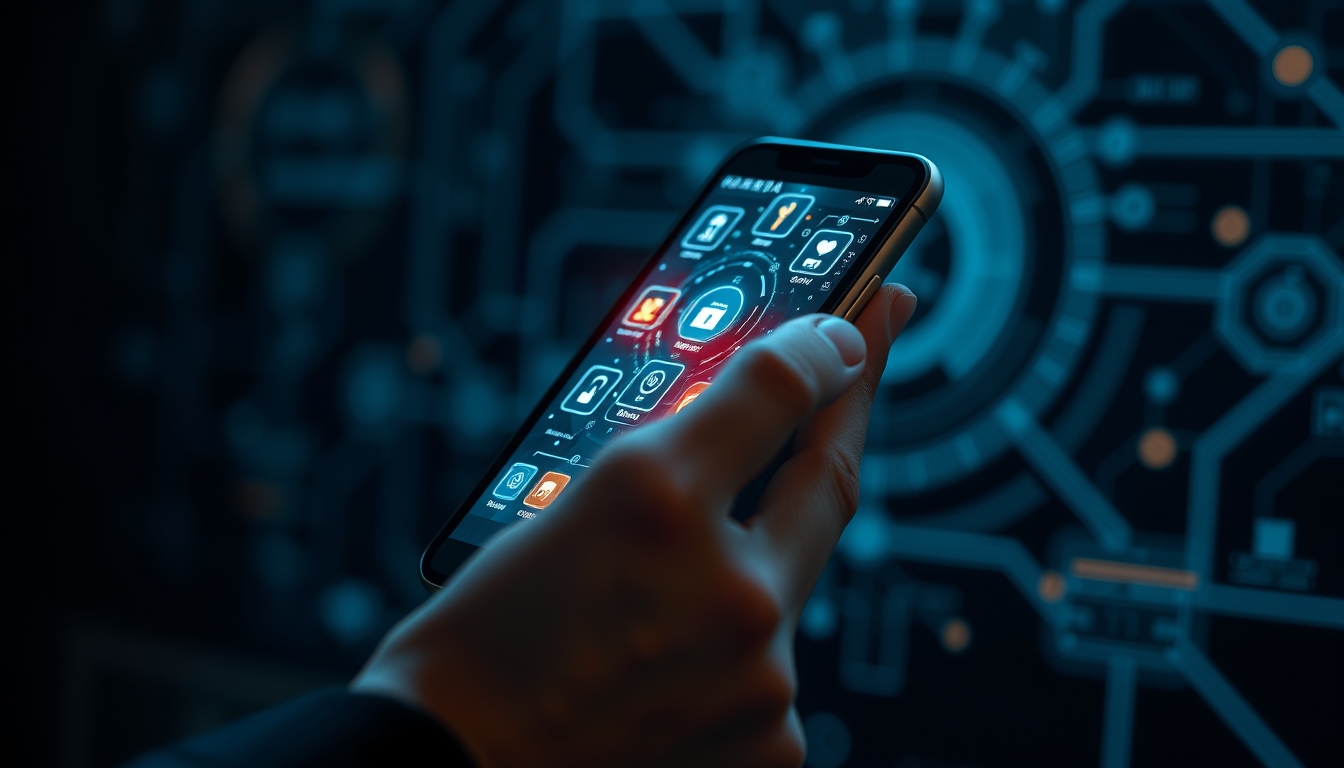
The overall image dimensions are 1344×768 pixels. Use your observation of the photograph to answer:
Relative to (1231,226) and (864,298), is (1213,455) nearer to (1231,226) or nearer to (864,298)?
(1231,226)

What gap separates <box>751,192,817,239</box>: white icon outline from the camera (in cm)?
63

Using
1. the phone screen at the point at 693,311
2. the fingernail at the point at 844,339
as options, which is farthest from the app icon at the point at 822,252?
the fingernail at the point at 844,339

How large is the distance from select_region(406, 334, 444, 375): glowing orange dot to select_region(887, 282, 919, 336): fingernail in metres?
0.59

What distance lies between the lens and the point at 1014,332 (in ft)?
2.66

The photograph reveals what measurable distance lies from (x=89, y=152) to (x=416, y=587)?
2.19 ft

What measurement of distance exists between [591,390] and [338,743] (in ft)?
0.97

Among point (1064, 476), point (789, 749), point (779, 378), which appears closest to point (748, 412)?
point (779, 378)

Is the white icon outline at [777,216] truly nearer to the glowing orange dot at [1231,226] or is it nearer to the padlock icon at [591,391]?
the padlock icon at [591,391]

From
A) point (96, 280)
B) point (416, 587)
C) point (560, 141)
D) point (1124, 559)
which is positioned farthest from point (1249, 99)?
point (96, 280)

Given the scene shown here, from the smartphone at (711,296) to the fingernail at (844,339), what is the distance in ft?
0.25

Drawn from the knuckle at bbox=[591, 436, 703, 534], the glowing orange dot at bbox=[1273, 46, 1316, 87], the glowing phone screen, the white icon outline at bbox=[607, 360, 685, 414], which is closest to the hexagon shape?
the glowing orange dot at bbox=[1273, 46, 1316, 87]

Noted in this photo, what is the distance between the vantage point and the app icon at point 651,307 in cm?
63

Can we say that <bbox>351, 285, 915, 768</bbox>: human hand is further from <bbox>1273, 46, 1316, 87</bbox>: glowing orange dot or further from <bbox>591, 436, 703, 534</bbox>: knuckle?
<bbox>1273, 46, 1316, 87</bbox>: glowing orange dot

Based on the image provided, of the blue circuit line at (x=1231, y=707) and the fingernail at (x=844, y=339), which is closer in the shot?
the fingernail at (x=844, y=339)
